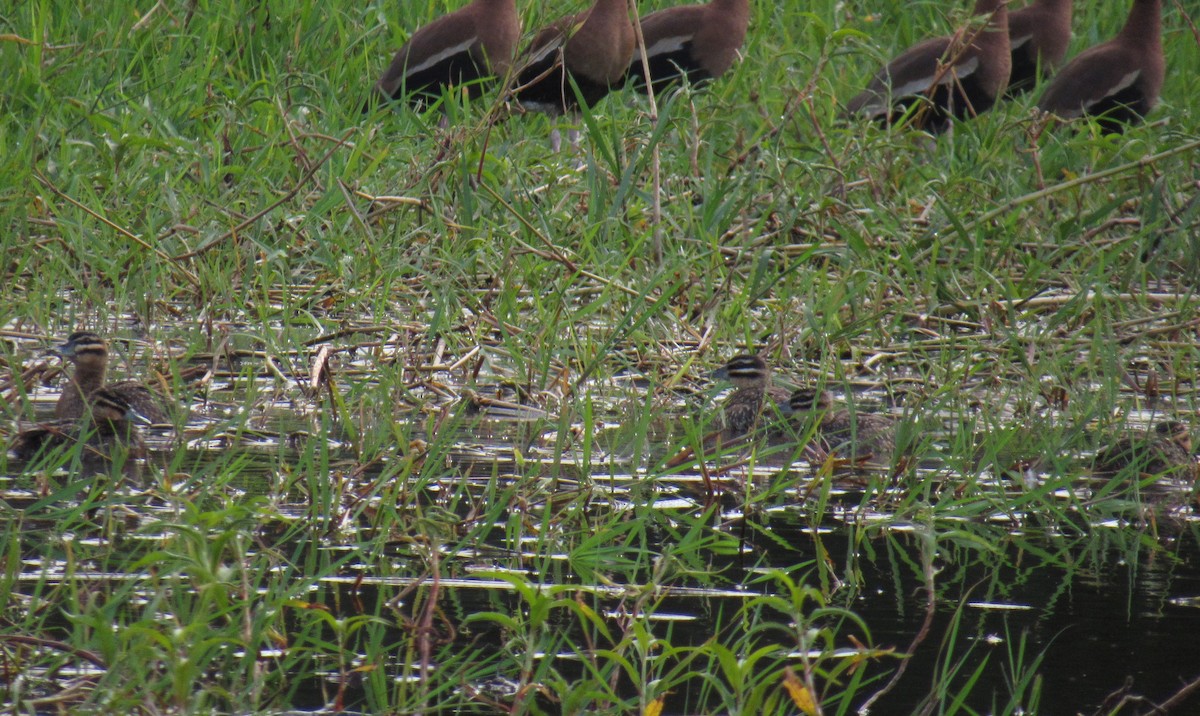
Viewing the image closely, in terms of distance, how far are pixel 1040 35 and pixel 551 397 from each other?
25.1 feet

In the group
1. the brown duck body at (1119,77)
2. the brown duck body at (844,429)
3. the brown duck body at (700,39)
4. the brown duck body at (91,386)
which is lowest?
the brown duck body at (1119,77)

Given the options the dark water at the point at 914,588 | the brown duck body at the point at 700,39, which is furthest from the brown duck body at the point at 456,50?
the dark water at the point at 914,588

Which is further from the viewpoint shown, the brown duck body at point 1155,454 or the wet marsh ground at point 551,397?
the brown duck body at point 1155,454

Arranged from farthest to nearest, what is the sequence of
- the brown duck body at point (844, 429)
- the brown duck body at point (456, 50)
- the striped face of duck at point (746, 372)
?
the brown duck body at point (456, 50) < the striped face of duck at point (746, 372) < the brown duck body at point (844, 429)

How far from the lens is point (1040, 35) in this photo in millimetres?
12547

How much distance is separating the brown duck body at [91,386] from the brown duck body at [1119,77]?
23.3 feet

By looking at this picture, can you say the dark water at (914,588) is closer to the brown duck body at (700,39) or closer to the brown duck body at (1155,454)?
the brown duck body at (1155,454)

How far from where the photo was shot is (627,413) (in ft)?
19.7

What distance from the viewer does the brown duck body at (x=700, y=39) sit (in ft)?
38.3

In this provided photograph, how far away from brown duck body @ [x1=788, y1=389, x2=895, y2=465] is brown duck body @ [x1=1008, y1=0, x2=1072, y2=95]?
687 centimetres

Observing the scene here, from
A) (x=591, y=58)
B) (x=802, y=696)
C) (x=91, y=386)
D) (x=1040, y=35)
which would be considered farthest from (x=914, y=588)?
(x=1040, y=35)

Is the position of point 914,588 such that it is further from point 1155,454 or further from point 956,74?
point 956,74

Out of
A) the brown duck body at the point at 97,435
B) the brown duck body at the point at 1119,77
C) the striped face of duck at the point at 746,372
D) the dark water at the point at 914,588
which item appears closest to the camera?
the dark water at the point at 914,588

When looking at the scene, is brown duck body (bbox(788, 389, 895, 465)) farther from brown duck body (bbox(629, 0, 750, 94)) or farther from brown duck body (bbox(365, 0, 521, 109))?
brown duck body (bbox(629, 0, 750, 94))
